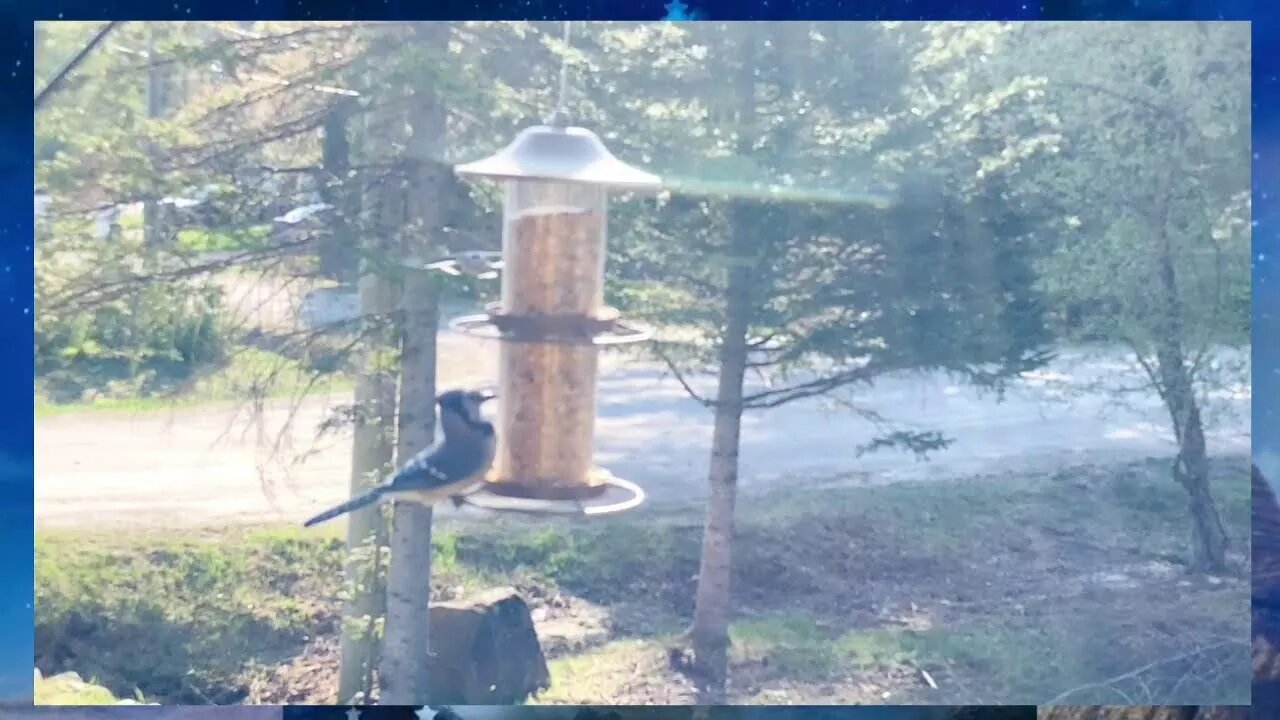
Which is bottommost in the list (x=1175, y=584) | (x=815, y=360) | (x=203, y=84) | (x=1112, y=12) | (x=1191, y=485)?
(x=1175, y=584)

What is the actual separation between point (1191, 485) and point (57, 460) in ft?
9.88

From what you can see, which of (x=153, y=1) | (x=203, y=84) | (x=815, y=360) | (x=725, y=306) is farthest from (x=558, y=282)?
(x=153, y=1)

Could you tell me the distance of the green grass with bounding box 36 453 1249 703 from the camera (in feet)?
14.1

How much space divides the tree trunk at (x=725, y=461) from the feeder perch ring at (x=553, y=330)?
230 mm

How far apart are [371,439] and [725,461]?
0.93 metres

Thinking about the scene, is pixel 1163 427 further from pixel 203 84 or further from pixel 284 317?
pixel 203 84

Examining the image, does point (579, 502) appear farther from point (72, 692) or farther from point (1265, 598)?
point (1265, 598)

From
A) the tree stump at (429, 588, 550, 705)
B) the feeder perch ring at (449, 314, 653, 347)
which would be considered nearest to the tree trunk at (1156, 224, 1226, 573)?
the feeder perch ring at (449, 314, 653, 347)

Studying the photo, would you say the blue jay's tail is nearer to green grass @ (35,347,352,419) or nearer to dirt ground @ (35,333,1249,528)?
dirt ground @ (35,333,1249,528)

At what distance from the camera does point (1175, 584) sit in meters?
4.35

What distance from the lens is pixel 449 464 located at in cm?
418

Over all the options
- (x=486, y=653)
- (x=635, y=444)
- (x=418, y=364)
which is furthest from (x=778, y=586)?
(x=418, y=364)

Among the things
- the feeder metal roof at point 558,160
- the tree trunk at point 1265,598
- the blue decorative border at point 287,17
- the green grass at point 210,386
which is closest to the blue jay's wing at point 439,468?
the green grass at point 210,386

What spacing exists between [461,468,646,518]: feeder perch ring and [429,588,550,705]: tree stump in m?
0.26
